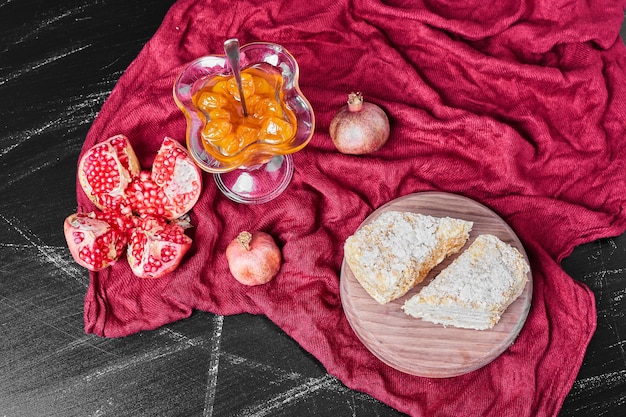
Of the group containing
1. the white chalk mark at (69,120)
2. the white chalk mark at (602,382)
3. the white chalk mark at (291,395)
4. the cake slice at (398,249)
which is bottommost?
the white chalk mark at (602,382)

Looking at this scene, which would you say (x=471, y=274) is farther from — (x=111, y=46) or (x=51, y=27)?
(x=51, y=27)

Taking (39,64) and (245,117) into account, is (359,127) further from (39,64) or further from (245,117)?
(39,64)

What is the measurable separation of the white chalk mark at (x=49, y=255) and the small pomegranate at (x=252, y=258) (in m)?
0.54

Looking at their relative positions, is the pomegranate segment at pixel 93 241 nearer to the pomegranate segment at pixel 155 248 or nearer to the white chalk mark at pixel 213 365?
the pomegranate segment at pixel 155 248

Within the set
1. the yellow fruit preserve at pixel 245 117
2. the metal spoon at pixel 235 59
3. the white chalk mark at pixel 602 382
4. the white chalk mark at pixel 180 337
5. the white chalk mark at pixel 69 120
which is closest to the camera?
the metal spoon at pixel 235 59

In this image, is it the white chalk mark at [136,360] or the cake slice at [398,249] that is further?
the white chalk mark at [136,360]

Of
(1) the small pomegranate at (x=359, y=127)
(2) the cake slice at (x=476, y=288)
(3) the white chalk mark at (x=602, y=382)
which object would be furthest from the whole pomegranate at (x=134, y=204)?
(3) the white chalk mark at (x=602, y=382)

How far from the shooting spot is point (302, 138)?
76.8 inches

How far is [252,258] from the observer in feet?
6.74

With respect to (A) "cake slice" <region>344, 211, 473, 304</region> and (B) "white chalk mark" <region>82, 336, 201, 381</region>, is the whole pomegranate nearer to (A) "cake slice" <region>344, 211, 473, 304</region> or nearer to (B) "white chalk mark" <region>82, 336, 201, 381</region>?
(B) "white chalk mark" <region>82, 336, 201, 381</region>

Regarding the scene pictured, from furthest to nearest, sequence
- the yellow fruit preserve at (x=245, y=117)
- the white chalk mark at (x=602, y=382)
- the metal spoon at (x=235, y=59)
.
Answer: the white chalk mark at (x=602, y=382), the yellow fruit preserve at (x=245, y=117), the metal spoon at (x=235, y=59)

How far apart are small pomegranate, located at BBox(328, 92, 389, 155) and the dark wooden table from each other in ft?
2.15

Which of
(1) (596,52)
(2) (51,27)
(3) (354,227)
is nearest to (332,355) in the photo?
(3) (354,227)

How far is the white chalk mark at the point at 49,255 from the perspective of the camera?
7.29ft
